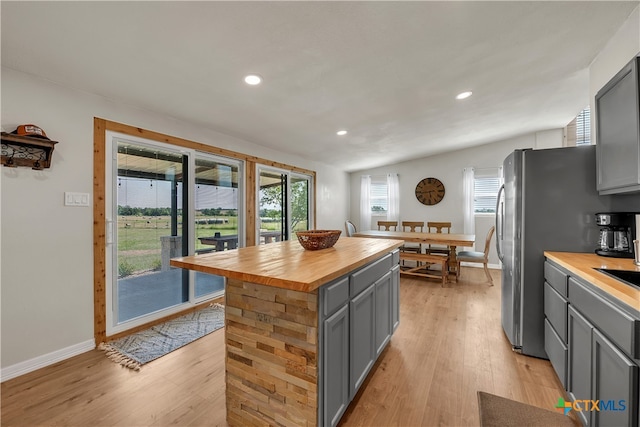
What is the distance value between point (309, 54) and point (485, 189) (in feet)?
17.2

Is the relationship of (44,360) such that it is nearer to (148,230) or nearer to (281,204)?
(148,230)

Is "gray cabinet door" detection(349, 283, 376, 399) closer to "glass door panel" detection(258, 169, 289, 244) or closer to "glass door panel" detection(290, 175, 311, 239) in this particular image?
"glass door panel" detection(258, 169, 289, 244)

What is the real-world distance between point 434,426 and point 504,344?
146 cm

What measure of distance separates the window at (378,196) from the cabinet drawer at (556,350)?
495cm

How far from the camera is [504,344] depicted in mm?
2559

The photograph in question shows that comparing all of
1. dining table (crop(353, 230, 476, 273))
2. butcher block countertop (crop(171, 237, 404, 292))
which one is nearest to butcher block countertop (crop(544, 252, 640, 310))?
butcher block countertop (crop(171, 237, 404, 292))

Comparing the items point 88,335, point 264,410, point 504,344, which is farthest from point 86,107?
point 504,344

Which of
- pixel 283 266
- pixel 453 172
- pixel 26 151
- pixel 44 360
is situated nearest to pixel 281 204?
pixel 26 151

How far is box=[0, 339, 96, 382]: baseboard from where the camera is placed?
78.6 inches

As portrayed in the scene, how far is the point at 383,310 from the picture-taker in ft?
7.30

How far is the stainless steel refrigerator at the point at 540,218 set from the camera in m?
2.13

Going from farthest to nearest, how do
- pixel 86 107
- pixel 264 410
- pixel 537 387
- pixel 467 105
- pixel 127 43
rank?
pixel 467 105 → pixel 86 107 → pixel 537 387 → pixel 127 43 → pixel 264 410

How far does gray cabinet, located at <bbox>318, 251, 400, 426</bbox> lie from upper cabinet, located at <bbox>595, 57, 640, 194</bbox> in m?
1.56

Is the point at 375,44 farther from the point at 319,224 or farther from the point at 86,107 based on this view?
the point at 319,224
